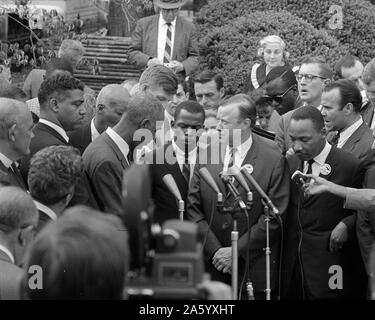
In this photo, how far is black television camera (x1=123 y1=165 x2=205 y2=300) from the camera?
343 centimetres

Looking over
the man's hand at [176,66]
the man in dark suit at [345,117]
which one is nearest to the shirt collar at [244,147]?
the man in dark suit at [345,117]

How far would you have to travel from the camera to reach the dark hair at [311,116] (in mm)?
8695

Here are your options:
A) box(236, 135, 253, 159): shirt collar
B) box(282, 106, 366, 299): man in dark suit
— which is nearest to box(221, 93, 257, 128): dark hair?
box(236, 135, 253, 159): shirt collar

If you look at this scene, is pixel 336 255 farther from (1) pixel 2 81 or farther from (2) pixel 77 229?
(2) pixel 77 229

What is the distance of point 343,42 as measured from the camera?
1605 cm

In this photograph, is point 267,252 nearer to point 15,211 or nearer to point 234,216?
point 234,216

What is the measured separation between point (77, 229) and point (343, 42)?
13055mm

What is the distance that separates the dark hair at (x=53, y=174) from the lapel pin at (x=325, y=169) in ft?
7.99

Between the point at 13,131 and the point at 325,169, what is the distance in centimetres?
269

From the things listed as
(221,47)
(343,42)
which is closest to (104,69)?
(221,47)

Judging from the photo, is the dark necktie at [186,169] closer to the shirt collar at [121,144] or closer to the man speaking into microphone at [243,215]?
the man speaking into microphone at [243,215]

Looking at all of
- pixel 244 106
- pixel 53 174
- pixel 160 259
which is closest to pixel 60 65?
pixel 244 106

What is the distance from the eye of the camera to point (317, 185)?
322 inches
